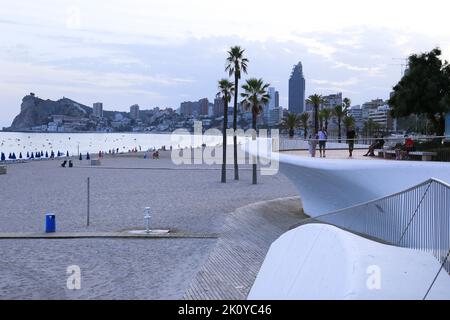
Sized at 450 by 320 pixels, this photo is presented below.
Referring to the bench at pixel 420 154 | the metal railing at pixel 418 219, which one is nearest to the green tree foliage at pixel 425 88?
the bench at pixel 420 154

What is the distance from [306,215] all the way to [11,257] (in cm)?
1228

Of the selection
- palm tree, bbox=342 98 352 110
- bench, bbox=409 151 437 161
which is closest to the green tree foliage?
bench, bbox=409 151 437 161

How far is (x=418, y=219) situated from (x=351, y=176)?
25.5 ft

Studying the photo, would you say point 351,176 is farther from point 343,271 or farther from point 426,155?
point 343,271

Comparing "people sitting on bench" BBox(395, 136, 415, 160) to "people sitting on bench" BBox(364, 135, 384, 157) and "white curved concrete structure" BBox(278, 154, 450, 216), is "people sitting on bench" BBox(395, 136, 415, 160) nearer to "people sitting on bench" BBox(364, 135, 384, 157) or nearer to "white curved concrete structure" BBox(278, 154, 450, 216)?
"white curved concrete structure" BBox(278, 154, 450, 216)

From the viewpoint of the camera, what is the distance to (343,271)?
6.32 m

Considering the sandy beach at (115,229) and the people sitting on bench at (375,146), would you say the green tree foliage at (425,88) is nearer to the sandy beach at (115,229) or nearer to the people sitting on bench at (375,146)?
the sandy beach at (115,229)

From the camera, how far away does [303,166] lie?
60.3 feet

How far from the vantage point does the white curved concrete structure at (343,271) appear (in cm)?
617

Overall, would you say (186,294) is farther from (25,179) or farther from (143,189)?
(25,179)

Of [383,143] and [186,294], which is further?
[383,143]

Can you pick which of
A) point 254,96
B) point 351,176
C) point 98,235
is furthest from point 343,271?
point 254,96

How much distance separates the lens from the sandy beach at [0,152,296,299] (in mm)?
12070
